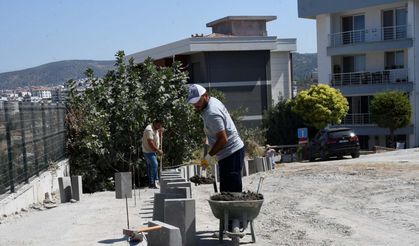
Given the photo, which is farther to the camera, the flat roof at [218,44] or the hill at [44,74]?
the flat roof at [218,44]

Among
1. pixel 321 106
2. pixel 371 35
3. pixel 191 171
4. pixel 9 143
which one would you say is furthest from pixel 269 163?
pixel 371 35

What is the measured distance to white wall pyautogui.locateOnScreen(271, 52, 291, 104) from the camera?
52.5 metres

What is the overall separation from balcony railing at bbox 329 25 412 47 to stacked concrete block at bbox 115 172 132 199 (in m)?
31.5

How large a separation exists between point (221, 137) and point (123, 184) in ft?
13.5

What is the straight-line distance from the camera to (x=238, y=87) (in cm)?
4359

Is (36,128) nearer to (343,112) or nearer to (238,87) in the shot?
(343,112)

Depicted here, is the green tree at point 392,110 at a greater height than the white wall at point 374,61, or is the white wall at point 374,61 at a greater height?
the white wall at point 374,61

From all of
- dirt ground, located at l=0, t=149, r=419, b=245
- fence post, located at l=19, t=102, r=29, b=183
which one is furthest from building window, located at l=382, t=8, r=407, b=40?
fence post, located at l=19, t=102, r=29, b=183

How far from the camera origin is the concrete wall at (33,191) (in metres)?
10.0

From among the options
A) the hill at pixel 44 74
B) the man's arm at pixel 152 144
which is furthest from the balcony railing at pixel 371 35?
the man's arm at pixel 152 144

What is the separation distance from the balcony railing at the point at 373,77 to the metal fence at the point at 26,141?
28131 mm

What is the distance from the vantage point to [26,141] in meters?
12.6

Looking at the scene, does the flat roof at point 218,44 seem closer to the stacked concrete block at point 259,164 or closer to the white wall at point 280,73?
the white wall at point 280,73

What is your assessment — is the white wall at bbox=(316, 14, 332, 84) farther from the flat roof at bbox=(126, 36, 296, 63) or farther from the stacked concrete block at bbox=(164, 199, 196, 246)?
the stacked concrete block at bbox=(164, 199, 196, 246)
